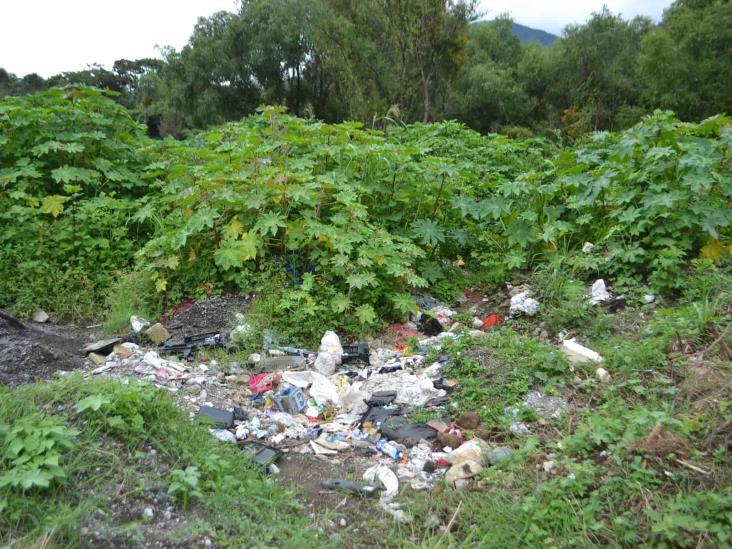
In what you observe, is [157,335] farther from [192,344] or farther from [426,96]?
[426,96]

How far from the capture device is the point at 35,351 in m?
3.63

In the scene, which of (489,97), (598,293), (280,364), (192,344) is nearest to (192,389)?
(280,364)

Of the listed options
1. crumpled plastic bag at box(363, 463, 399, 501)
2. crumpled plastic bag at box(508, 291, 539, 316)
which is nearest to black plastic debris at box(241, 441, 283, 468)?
crumpled plastic bag at box(363, 463, 399, 501)

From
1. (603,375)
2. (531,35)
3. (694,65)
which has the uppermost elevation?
(531,35)

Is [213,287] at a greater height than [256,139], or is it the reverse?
[256,139]

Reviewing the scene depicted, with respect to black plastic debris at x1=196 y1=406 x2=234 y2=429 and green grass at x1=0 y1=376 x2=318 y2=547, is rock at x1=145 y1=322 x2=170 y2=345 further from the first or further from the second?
green grass at x1=0 y1=376 x2=318 y2=547

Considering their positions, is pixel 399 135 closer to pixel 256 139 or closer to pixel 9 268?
pixel 256 139

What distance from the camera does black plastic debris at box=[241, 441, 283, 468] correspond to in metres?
2.70

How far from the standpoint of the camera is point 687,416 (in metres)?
2.51

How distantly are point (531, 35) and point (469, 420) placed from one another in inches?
1176

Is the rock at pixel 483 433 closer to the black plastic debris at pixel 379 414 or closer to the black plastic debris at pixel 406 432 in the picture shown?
the black plastic debris at pixel 406 432

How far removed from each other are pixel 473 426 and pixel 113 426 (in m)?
1.74

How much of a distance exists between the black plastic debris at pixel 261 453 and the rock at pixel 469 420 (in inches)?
38.0

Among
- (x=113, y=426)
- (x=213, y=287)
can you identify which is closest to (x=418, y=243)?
(x=213, y=287)
